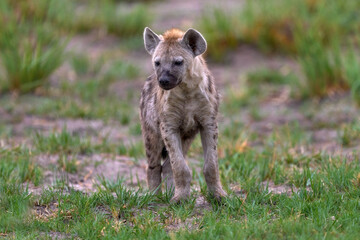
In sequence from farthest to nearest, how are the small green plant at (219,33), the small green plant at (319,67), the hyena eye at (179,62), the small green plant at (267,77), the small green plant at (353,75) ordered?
1. the small green plant at (219,33)
2. the small green plant at (267,77)
3. the small green plant at (319,67)
4. the small green plant at (353,75)
5. the hyena eye at (179,62)

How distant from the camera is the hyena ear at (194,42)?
16.4ft

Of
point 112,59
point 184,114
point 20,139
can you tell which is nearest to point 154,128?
point 184,114

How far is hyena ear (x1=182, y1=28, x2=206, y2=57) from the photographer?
16.4ft

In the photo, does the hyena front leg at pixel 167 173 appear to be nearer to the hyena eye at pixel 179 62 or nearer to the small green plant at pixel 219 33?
the hyena eye at pixel 179 62

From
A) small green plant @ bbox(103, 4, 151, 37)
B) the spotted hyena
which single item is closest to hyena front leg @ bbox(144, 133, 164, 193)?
the spotted hyena

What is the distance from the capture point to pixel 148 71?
10.2 metres

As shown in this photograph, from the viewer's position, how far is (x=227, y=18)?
1070 centimetres

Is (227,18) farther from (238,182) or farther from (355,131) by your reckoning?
(238,182)

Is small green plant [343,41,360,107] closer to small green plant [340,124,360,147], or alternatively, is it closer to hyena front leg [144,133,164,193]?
small green plant [340,124,360,147]

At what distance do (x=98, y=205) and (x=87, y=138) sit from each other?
2.16 meters

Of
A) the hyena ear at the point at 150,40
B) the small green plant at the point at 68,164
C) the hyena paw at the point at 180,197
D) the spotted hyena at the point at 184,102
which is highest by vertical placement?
the hyena ear at the point at 150,40

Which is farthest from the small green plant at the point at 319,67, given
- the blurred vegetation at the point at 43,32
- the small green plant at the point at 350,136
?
the blurred vegetation at the point at 43,32

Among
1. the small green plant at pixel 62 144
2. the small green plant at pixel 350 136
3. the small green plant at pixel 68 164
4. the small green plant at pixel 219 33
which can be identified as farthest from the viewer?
the small green plant at pixel 219 33

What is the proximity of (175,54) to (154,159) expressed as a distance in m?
0.98
